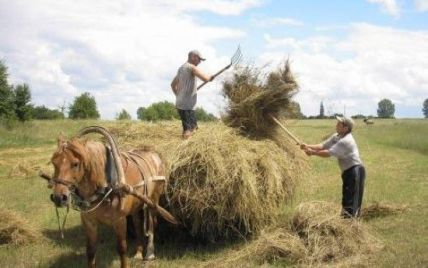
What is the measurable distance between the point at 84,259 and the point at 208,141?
8.16 feet

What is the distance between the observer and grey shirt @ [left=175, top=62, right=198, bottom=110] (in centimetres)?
862

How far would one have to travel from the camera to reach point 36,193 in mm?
12984

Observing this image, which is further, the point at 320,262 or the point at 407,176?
the point at 407,176

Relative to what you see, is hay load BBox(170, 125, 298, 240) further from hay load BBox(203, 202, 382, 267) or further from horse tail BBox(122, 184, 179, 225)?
hay load BBox(203, 202, 382, 267)

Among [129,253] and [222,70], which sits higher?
[222,70]

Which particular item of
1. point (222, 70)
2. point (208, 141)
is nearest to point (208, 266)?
point (208, 141)

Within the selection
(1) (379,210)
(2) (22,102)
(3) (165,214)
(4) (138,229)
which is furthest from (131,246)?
(2) (22,102)

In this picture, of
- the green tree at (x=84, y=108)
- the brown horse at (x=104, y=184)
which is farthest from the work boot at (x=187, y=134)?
the green tree at (x=84, y=108)

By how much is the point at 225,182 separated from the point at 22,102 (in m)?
36.8

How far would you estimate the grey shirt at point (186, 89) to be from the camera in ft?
28.3

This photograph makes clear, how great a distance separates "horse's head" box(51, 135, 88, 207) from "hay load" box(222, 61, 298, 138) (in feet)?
11.2

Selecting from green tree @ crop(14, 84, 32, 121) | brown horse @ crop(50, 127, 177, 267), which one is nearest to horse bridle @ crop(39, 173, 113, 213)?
brown horse @ crop(50, 127, 177, 267)

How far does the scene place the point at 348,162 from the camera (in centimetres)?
816

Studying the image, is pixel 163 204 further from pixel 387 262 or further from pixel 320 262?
pixel 387 262
